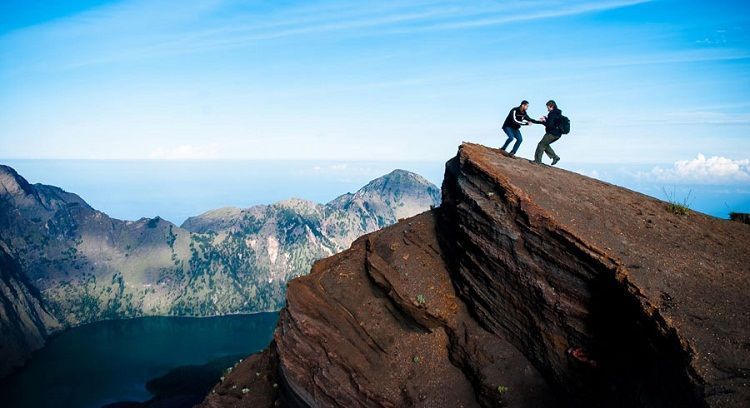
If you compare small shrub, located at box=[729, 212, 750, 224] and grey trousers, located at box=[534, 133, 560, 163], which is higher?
grey trousers, located at box=[534, 133, 560, 163]

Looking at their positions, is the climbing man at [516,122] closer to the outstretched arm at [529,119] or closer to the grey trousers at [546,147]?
the outstretched arm at [529,119]

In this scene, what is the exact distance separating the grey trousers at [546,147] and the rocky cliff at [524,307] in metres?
0.90

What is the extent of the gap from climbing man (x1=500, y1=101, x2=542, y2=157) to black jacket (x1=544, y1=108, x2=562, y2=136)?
1.89ft

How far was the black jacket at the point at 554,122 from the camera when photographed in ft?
82.5

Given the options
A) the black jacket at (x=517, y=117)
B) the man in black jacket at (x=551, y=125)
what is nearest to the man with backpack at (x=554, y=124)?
the man in black jacket at (x=551, y=125)

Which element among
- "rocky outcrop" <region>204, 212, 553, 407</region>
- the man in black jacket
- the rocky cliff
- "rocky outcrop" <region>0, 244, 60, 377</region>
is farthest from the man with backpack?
"rocky outcrop" <region>0, 244, 60, 377</region>

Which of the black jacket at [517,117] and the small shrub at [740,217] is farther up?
the black jacket at [517,117]

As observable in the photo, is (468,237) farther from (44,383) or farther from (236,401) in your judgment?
(44,383)

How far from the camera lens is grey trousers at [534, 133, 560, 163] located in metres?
25.9

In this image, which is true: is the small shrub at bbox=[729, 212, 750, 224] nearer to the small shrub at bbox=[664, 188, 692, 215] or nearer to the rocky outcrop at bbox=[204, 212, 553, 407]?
the small shrub at bbox=[664, 188, 692, 215]

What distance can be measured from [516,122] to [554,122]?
213 cm

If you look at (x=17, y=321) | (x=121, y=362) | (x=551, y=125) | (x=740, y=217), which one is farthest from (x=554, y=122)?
(x=17, y=321)

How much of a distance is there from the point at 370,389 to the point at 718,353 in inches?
566

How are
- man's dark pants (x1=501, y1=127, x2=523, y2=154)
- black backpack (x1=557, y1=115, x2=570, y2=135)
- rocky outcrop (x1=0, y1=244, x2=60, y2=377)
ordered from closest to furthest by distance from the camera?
black backpack (x1=557, y1=115, x2=570, y2=135) < man's dark pants (x1=501, y1=127, x2=523, y2=154) < rocky outcrop (x1=0, y1=244, x2=60, y2=377)
